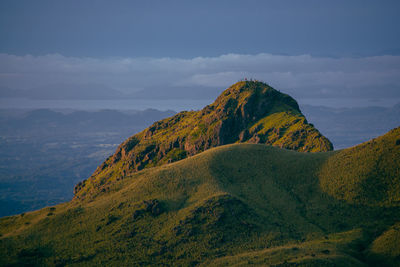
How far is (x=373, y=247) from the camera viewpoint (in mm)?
82562

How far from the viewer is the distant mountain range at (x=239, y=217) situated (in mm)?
84500

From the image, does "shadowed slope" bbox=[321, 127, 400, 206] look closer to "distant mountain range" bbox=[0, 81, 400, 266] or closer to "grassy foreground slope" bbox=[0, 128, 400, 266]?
"distant mountain range" bbox=[0, 81, 400, 266]

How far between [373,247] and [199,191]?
153 ft

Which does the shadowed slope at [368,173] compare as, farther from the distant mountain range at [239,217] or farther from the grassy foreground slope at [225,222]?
the grassy foreground slope at [225,222]

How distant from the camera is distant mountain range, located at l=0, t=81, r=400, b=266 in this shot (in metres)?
84.5

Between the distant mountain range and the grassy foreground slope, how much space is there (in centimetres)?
25

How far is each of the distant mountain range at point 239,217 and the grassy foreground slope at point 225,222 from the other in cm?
25

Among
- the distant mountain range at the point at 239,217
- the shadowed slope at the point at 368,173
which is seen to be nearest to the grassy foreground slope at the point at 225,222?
the distant mountain range at the point at 239,217

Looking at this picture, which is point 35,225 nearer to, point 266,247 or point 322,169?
point 266,247

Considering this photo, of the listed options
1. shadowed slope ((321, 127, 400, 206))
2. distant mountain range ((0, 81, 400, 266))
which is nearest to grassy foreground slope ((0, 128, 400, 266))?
distant mountain range ((0, 81, 400, 266))

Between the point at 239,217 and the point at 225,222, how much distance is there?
12.5 feet

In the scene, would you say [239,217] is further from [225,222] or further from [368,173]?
[368,173]

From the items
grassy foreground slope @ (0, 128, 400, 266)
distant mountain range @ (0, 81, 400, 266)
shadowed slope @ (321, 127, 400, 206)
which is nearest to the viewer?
grassy foreground slope @ (0, 128, 400, 266)

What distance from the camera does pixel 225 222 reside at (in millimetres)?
95062
